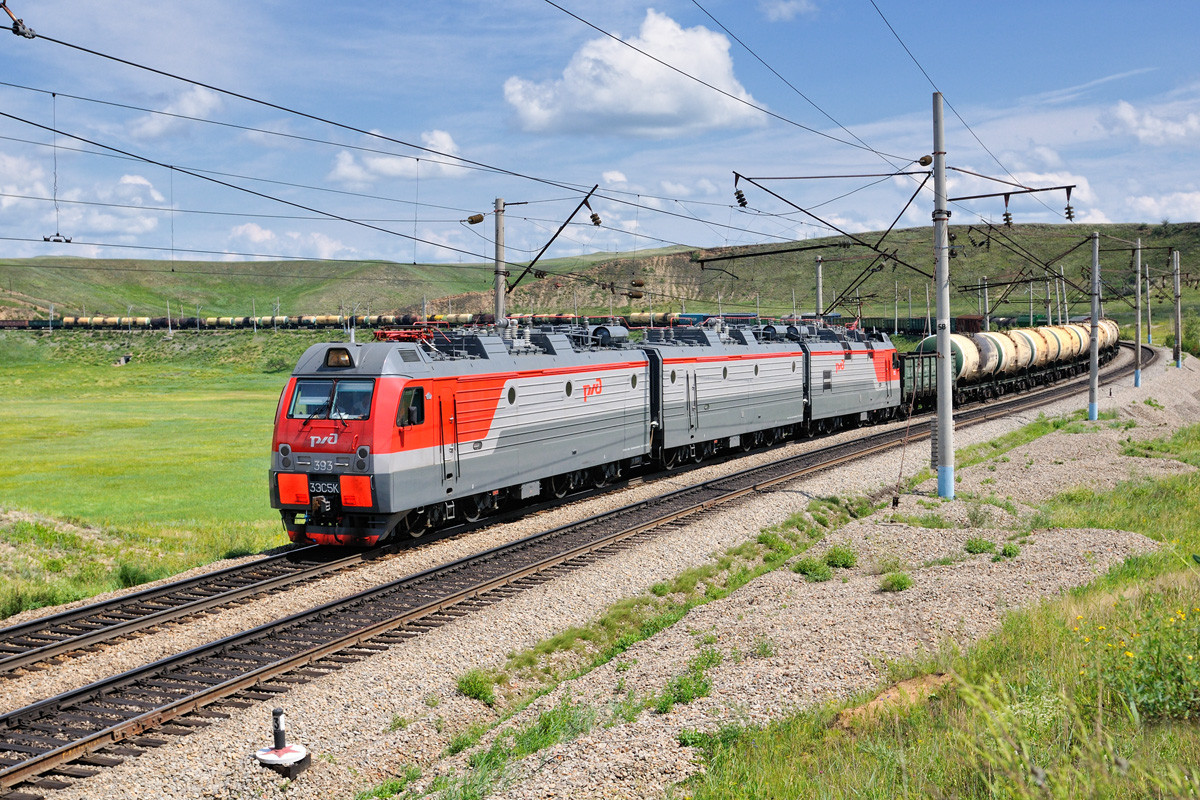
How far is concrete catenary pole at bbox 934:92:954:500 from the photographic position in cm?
2084

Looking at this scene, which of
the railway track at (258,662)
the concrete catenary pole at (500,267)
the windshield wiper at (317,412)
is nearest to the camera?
the railway track at (258,662)

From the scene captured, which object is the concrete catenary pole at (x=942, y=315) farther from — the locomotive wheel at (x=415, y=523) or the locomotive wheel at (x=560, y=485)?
the locomotive wheel at (x=415, y=523)

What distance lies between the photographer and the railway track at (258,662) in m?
9.47

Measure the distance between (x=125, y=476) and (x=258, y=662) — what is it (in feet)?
78.9

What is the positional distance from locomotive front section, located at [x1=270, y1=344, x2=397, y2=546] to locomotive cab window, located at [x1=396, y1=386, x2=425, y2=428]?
1.24ft

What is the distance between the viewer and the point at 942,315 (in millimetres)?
21203

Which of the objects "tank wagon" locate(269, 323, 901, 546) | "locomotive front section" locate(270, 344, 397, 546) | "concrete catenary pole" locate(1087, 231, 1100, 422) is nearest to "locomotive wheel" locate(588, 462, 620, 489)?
"tank wagon" locate(269, 323, 901, 546)

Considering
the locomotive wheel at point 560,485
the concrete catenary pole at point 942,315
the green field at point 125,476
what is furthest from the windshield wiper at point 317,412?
the concrete catenary pole at point 942,315

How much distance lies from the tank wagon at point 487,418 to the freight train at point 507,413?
4 cm

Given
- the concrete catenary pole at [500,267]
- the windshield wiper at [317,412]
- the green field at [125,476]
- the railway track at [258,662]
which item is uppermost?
the concrete catenary pole at [500,267]

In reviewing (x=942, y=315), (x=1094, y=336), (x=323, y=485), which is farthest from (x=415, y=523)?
(x=1094, y=336)

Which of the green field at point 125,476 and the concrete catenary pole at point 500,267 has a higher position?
the concrete catenary pole at point 500,267

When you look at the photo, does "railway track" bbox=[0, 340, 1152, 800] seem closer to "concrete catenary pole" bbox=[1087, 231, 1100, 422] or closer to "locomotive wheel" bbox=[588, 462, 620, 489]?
"locomotive wheel" bbox=[588, 462, 620, 489]

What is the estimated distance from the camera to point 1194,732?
7.00 m
